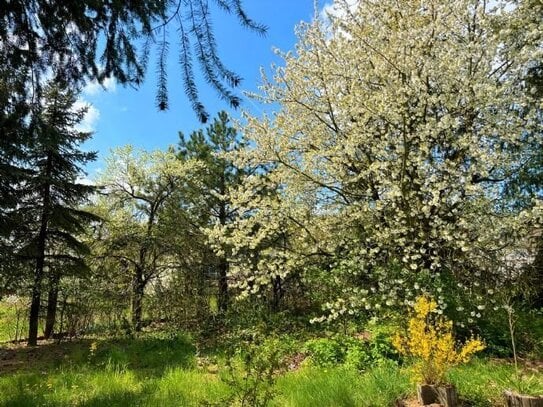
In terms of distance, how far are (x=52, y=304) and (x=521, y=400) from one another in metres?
12.3

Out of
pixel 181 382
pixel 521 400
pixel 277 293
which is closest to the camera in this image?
pixel 521 400

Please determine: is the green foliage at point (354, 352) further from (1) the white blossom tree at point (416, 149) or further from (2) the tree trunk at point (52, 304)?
(2) the tree trunk at point (52, 304)

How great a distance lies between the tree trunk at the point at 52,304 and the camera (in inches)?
444

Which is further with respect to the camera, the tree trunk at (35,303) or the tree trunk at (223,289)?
the tree trunk at (223,289)

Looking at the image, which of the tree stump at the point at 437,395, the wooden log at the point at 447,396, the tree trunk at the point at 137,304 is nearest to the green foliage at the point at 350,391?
the tree stump at the point at 437,395

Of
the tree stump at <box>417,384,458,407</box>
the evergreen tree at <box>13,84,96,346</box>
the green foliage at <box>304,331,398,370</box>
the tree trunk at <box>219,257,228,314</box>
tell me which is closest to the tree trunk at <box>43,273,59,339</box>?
the evergreen tree at <box>13,84,96,346</box>

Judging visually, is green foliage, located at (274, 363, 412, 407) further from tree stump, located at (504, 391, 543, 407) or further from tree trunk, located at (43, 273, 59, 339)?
tree trunk, located at (43, 273, 59, 339)

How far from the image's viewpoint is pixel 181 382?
18.3 ft

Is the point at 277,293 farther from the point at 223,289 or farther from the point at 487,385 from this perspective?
the point at 487,385

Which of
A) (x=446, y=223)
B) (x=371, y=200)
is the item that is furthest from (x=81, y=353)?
(x=446, y=223)

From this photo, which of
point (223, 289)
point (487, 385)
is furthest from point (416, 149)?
point (223, 289)

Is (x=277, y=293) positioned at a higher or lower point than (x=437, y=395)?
higher

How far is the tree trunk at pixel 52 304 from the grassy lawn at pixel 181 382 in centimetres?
244

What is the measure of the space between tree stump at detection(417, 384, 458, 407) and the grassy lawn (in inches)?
10.5
